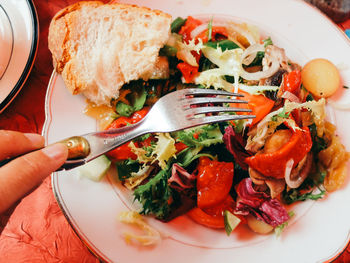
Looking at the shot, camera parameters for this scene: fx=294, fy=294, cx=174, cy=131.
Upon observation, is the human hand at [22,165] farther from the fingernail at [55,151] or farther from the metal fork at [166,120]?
the metal fork at [166,120]

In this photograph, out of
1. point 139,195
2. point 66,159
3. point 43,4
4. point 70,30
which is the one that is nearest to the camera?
point 66,159

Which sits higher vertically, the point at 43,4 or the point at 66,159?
the point at 43,4

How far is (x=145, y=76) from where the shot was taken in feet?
7.21

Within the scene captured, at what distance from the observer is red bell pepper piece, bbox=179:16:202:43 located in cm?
236

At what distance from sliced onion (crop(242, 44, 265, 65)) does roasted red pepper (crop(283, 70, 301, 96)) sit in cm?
30

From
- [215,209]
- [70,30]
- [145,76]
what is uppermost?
[70,30]

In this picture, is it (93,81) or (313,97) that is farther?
(313,97)

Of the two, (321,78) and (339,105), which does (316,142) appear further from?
(321,78)

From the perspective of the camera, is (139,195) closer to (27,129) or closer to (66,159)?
(66,159)

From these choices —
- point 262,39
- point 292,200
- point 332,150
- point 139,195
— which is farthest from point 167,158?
point 262,39

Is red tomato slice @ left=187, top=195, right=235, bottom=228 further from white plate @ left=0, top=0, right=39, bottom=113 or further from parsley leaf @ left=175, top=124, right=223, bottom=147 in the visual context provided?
white plate @ left=0, top=0, right=39, bottom=113

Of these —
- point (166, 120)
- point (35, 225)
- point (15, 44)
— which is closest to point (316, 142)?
point (166, 120)

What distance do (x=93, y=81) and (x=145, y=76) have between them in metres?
0.38

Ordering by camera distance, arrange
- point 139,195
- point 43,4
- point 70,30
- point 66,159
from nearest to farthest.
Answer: point 66,159
point 139,195
point 70,30
point 43,4
